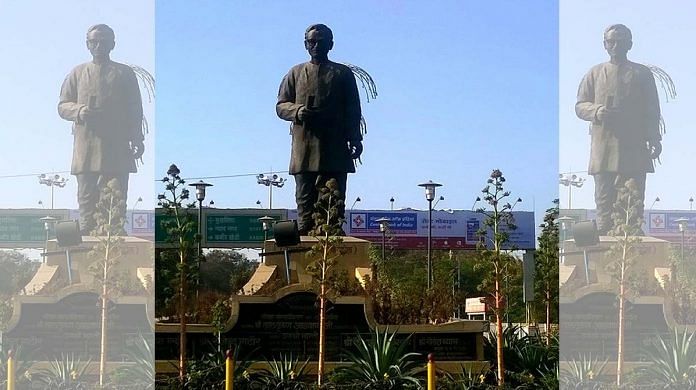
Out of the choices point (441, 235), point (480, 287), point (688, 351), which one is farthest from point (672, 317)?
point (441, 235)

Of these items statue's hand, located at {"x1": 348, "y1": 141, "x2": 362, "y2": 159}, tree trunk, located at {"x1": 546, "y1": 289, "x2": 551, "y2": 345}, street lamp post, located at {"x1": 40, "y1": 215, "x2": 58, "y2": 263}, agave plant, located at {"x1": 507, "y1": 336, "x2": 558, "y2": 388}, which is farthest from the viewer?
statue's hand, located at {"x1": 348, "y1": 141, "x2": 362, "y2": 159}

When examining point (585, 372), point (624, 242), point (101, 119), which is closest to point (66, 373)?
point (101, 119)

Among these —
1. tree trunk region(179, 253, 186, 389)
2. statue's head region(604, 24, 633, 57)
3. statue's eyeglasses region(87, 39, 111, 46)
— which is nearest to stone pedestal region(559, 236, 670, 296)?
statue's head region(604, 24, 633, 57)

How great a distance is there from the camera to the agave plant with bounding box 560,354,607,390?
658 centimetres

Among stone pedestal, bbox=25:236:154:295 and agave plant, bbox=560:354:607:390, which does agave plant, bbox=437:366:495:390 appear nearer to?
agave plant, bbox=560:354:607:390

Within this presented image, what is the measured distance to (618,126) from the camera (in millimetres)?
6723

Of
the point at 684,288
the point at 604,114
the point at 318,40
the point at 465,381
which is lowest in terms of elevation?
the point at 465,381

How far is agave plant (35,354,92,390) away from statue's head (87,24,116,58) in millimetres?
2244

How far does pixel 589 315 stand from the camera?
671cm

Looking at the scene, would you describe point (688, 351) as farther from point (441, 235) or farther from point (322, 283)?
point (441, 235)

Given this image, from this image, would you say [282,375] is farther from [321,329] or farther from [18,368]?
[18,368]

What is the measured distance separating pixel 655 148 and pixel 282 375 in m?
4.35

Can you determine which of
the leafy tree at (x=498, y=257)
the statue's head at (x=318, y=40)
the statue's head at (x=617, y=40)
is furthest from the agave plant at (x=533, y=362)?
the statue's head at (x=318, y=40)

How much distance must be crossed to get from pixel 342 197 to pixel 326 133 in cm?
84
